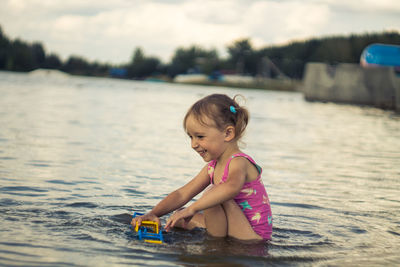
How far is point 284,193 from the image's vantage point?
217 inches

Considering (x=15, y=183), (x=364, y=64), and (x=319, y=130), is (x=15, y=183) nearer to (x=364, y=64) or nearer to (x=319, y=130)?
(x=319, y=130)

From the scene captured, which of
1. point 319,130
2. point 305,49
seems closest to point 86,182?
point 319,130

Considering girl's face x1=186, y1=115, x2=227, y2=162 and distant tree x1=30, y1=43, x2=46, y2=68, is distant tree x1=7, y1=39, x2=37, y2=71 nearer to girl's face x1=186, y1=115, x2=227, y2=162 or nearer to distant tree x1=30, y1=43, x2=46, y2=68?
distant tree x1=30, y1=43, x2=46, y2=68

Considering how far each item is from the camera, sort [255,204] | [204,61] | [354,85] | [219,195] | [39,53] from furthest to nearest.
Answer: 1. [204,61]
2. [39,53]
3. [354,85]
4. [255,204]
5. [219,195]

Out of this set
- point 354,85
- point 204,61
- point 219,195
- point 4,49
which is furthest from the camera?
point 204,61

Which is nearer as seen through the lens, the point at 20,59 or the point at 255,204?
the point at 255,204

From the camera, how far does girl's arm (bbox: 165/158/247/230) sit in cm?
339

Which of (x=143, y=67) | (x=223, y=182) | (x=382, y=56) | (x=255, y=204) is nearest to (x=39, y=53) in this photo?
(x=143, y=67)

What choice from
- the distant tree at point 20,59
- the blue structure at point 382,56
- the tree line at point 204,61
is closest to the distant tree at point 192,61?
the tree line at point 204,61

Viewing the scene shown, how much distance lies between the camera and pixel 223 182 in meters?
3.48

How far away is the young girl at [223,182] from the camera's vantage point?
3.42 metres

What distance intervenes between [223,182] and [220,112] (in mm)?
443

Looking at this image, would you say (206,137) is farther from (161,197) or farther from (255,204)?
(161,197)

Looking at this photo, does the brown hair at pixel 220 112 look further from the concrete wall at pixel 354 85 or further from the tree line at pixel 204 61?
the tree line at pixel 204 61
